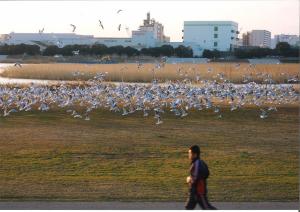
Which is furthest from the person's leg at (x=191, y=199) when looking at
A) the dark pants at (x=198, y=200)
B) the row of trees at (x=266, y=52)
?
the row of trees at (x=266, y=52)

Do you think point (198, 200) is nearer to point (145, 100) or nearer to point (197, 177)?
point (197, 177)

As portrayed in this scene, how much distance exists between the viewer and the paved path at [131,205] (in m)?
10.3

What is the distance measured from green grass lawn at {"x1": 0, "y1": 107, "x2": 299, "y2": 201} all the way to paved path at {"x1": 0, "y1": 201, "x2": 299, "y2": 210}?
18.5 inches

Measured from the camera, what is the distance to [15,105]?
27.9 metres

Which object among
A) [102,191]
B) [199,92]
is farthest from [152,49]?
[102,191]

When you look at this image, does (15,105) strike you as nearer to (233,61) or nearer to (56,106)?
(56,106)

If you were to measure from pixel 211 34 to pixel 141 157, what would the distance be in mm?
62453

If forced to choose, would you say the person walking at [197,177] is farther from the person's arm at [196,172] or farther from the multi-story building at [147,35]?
the multi-story building at [147,35]

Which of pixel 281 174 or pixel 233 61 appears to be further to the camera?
pixel 233 61

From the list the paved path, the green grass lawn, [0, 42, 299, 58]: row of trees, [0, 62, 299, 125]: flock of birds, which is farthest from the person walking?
[0, 42, 299, 58]: row of trees

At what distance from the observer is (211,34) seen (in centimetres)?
7694

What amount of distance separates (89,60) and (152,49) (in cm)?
713

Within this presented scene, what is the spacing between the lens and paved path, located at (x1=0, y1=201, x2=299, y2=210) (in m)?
10.3

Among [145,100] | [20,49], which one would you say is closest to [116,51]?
[20,49]
